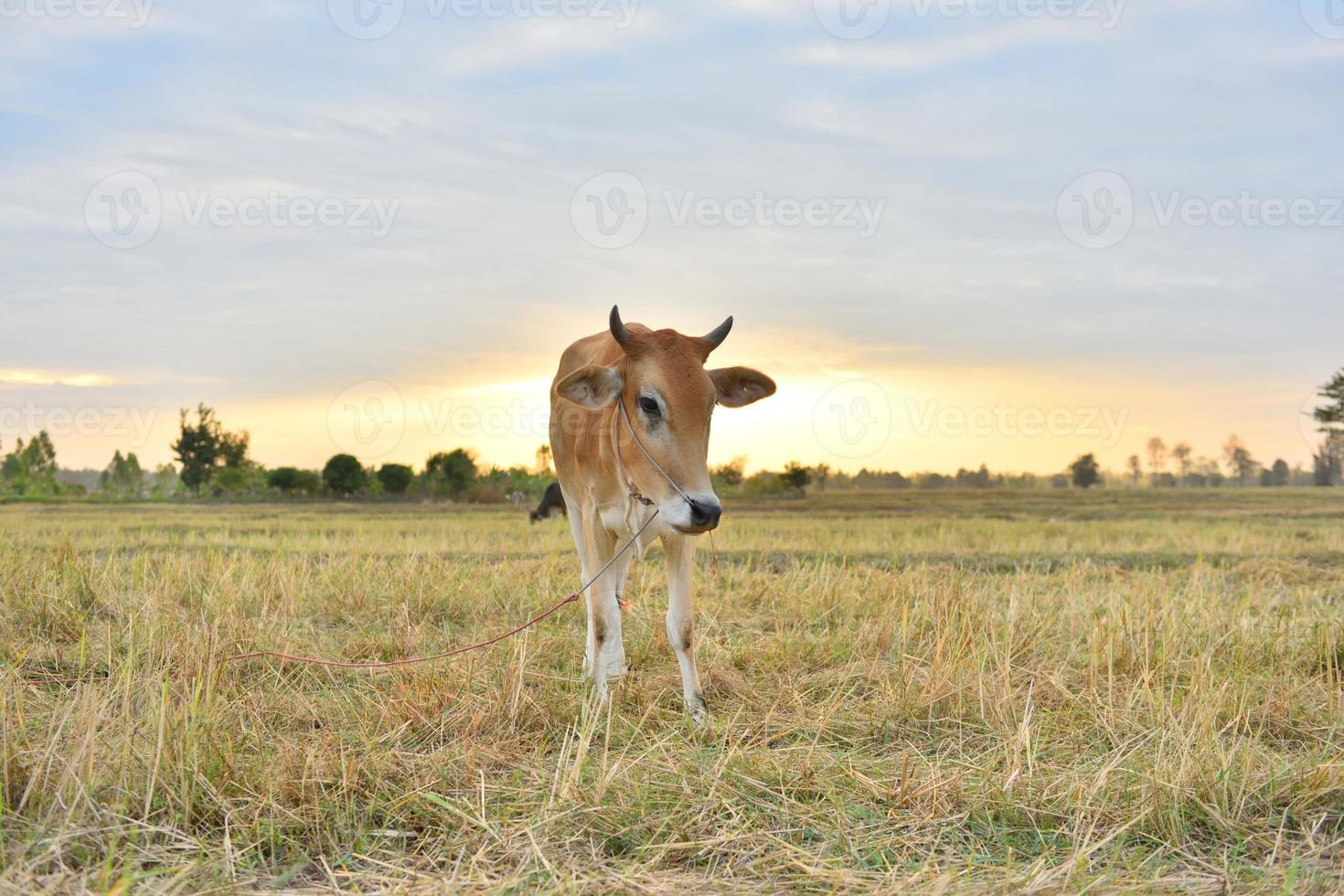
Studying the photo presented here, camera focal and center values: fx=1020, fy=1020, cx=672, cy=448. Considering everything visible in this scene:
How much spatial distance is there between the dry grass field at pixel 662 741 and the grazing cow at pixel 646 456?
0.42 m

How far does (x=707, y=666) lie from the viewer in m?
6.14

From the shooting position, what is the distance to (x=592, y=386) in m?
5.29

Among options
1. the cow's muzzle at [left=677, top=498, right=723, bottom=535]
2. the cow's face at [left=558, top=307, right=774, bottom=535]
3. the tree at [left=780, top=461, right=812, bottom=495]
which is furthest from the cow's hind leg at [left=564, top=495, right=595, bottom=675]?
the tree at [left=780, top=461, right=812, bottom=495]

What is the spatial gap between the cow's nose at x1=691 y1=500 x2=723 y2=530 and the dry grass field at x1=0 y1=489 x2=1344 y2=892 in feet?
3.10

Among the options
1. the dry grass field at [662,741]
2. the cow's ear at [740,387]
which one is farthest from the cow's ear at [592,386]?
the dry grass field at [662,741]

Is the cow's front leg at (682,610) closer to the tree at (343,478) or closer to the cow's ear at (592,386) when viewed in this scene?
the cow's ear at (592,386)

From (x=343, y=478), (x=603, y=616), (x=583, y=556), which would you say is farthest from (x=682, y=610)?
(x=343, y=478)

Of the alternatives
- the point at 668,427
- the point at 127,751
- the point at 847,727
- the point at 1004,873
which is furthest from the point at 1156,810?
the point at 127,751

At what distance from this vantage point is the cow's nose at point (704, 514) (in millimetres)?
4762

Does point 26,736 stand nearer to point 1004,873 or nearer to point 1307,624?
point 1004,873

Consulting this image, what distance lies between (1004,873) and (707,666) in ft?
9.68

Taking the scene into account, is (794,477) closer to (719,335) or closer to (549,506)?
(549,506)

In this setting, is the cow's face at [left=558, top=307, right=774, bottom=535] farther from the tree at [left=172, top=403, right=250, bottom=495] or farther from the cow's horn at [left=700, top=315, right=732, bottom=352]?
the tree at [left=172, top=403, right=250, bottom=495]

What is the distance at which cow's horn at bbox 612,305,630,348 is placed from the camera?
484cm
